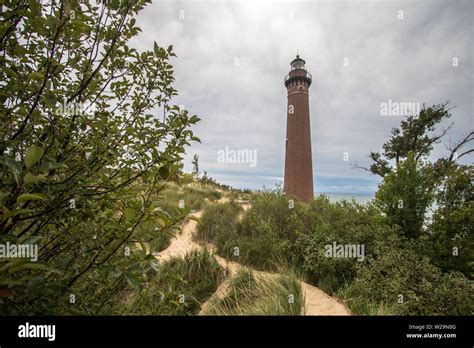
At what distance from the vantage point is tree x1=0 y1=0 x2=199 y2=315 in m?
1.08

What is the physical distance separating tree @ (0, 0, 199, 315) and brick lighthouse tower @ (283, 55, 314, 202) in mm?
14729

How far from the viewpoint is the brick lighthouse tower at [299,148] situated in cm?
1606

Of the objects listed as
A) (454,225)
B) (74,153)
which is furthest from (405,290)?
(74,153)

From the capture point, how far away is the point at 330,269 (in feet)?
14.6

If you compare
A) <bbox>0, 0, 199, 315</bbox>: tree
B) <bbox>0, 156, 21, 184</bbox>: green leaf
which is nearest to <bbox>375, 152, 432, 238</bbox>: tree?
<bbox>0, 0, 199, 315</bbox>: tree

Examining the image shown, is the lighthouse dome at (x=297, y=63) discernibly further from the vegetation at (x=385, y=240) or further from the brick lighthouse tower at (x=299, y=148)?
the vegetation at (x=385, y=240)

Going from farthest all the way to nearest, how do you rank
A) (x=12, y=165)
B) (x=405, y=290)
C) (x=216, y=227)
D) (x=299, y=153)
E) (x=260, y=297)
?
(x=299, y=153), (x=216, y=227), (x=260, y=297), (x=405, y=290), (x=12, y=165)

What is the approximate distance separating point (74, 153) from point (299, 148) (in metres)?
16.1

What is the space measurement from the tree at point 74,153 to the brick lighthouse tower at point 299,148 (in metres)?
14.7

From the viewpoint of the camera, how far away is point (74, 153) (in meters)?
1.41

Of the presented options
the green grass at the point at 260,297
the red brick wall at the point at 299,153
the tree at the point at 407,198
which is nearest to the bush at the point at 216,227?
the green grass at the point at 260,297

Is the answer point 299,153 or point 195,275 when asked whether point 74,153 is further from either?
point 299,153
